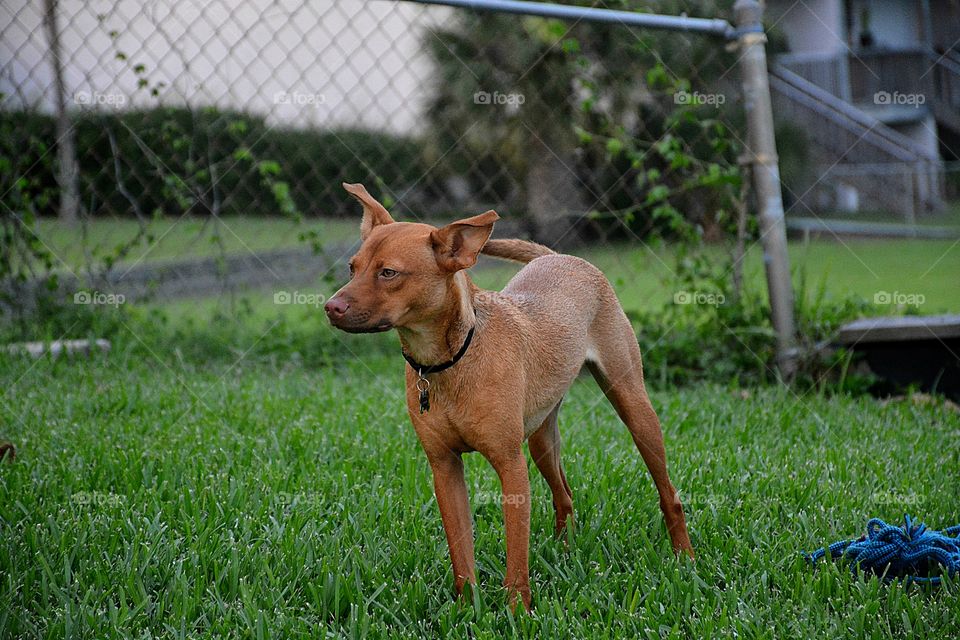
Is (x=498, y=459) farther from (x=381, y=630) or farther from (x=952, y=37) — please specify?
(x=952, y=37)

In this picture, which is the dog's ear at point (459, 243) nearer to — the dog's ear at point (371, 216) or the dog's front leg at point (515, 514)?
the dog's ear at point (371, 216)

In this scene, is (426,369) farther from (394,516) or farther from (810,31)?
(810,31)

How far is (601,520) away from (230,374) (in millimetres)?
2931

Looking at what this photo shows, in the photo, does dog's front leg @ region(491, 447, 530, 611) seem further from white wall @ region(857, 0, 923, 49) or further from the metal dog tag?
white wall @ region(857, 0, 923, 49)

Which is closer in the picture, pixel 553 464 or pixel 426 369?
pixel 426 369

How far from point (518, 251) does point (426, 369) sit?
0.90 m

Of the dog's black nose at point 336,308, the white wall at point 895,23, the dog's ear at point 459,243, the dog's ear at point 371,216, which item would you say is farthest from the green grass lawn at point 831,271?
the white wall at point 895,23

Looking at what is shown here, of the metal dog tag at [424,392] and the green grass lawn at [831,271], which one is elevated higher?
the metal dog tag at [424,392]

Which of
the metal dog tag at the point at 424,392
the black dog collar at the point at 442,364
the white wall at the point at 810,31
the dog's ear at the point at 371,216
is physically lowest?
the metal dog tag at the point at 424,392

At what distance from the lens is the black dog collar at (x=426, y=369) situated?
2.48 meters

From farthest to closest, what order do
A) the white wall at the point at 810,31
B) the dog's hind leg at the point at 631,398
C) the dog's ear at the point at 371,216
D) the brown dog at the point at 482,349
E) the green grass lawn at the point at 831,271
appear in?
1. the white wall at the point at 810,31
2. the green grass lawn at the point at 831,271
3. the dog's hind leg at the point at 631,398
4. the dog's ear at the point at 371,216
5. the brown dog at the point at 482,349

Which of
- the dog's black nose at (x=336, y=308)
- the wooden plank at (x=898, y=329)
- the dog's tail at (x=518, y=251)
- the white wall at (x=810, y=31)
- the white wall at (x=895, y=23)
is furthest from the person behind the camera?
the white wall at (x=895, y=23)

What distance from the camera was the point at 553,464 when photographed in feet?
10.2

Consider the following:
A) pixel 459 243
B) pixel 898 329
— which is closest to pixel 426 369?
Result: pixel 459 243
